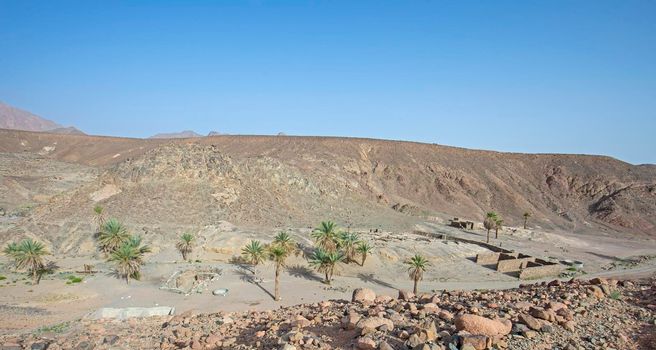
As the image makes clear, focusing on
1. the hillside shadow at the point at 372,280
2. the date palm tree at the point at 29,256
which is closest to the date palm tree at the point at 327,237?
the hillside shadow at the point at 372,280

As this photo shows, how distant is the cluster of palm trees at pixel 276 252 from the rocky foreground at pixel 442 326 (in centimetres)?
1695

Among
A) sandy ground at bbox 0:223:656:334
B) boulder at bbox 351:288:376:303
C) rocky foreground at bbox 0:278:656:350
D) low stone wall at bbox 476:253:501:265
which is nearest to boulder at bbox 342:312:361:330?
rocky foreground at bbox 0:278:656:350

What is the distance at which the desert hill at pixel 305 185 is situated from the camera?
54281 mm

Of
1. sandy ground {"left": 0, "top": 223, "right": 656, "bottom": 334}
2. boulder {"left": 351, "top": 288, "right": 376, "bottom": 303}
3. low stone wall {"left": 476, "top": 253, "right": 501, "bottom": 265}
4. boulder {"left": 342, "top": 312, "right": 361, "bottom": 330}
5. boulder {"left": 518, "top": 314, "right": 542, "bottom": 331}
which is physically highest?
boulder {"left": 518, "top": 314, "right": 542, "bottom": 331}

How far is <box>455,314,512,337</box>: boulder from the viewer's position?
9.84m

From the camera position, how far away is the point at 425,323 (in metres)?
10.8

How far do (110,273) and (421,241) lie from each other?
3617 cm

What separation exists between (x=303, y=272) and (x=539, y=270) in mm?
25959

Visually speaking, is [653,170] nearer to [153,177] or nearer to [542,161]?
[542,161]

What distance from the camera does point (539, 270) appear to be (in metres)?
45.9

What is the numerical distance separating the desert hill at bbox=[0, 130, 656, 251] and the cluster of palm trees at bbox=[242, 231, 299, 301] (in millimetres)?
12378

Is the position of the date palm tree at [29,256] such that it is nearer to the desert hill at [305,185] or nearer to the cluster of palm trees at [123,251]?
the cluster of palm trees at [123,251]

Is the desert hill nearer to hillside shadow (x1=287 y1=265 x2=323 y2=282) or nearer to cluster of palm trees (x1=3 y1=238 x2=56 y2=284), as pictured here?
cluster of palm trees (x1=3 y1=238 x2=56 y2=284)

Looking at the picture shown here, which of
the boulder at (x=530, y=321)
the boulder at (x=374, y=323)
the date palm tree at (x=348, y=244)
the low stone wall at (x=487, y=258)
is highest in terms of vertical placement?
the boulder at (x=530, y=321)
